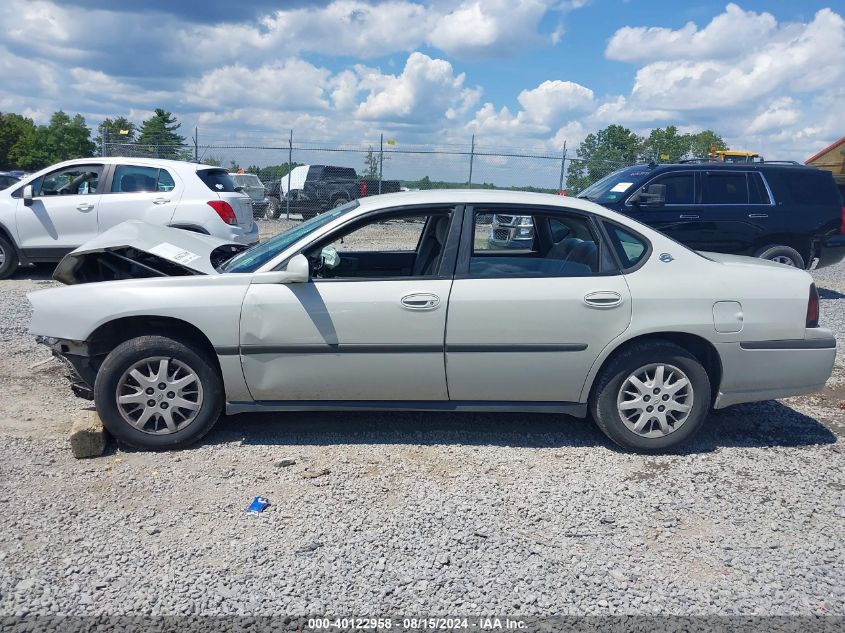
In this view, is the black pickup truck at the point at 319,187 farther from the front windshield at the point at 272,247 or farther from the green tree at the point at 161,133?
the front windshield at the point at 272,247

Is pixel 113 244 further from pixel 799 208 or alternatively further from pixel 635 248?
pixel 799 208

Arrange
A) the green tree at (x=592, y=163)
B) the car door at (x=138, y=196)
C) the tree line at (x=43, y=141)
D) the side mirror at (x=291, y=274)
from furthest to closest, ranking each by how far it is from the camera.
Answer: the tree line at (x=43, y=141) → the green tree at (x=592, y=163) → the car door at (x=138, y=196) → the side mirror at (x=291, y=274)

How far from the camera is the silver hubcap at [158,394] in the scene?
4.13 m

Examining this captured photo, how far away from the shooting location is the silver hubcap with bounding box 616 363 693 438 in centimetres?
428

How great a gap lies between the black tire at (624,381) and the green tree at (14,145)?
192 ft

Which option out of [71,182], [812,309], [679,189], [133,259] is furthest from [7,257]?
[812,309]

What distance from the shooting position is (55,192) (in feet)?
32.0

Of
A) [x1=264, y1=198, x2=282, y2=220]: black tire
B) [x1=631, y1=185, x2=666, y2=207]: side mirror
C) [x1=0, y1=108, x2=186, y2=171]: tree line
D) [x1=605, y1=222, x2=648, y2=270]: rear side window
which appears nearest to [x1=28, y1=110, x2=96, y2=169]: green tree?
[x1=0, y1=108, x2=186, y2=171]: tree line

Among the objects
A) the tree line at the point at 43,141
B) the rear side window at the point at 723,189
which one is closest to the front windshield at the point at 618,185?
the rear side window at the point at 723,189

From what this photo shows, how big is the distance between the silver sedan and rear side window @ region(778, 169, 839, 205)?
6120mm

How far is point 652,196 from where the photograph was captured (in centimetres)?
930

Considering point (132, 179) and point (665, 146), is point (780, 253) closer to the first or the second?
point (132, 179)

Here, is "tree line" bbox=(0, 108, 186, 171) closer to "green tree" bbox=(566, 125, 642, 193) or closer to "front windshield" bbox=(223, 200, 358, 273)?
"green tree" bbox=(566, 125, 642, 193)

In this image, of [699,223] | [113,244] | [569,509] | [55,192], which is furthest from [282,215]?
[569,509]
